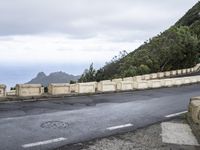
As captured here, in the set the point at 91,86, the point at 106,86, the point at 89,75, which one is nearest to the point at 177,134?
the point at 91,86

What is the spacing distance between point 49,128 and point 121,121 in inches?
103

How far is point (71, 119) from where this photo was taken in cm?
1141

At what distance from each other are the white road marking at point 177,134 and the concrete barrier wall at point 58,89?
7116mm

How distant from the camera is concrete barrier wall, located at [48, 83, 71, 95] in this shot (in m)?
17.1

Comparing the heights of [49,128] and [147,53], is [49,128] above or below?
below

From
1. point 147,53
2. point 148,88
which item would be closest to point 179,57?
point 147,53

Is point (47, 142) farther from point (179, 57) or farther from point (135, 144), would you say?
point (179, 57)

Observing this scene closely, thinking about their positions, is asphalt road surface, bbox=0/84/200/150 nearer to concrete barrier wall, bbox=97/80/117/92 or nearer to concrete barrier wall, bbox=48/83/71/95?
concrete barrier wall, bbox=48/83/71/95

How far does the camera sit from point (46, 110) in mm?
12906

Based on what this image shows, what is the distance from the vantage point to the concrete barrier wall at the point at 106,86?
66.3 feet

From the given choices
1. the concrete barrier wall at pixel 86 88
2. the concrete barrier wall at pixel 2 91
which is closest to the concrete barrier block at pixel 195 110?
the concrete barrier wall at pixel 2 91

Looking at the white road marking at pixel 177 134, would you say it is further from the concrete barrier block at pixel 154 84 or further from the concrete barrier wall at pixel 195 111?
the concrete barrier block at pixel 154 84

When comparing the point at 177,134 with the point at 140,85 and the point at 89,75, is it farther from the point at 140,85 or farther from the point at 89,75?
the point at 89,75

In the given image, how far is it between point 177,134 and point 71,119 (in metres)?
3.41
